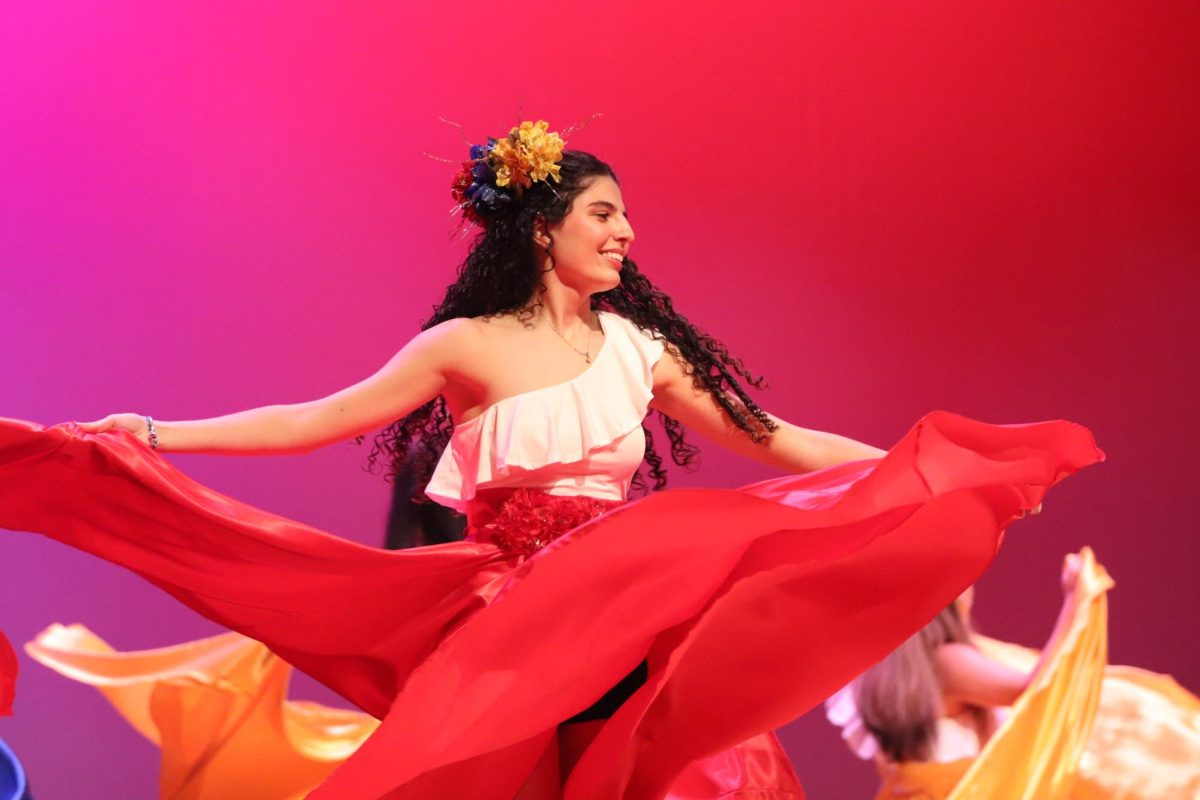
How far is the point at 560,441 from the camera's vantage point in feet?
9.04

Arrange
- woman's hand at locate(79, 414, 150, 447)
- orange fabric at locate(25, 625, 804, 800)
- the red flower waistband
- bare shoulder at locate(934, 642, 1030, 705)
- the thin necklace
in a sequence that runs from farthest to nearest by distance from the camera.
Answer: orange fabric at locate(25, 625, 804, 800), bare shoulder at locate(934, 642, 1030, 705), the thin necklace, the red flower waistband, woman's hand at locate(79, 414, 150, 447)

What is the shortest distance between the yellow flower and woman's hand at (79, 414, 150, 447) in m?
0.89

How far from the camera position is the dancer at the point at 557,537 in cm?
234

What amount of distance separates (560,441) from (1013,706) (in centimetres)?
114

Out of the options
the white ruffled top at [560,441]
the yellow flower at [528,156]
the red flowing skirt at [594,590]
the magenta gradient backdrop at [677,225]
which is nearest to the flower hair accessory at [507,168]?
the yellow flower at [528,156]

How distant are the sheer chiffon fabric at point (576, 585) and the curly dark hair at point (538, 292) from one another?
11.7 inches

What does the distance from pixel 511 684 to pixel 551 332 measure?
877 mm

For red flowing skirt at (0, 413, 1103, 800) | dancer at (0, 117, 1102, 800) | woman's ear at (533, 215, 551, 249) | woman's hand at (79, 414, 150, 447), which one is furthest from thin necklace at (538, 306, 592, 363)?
Answer: woman's hand at (79, 414, 150, 447)

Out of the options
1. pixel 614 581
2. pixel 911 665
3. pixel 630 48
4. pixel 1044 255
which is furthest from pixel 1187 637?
pixel 614 581

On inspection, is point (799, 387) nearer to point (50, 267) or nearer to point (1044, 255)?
point (1044, 255)

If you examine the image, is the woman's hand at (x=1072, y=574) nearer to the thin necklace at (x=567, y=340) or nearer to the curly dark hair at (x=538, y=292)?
the curly dark hair at (x=538, y=292)

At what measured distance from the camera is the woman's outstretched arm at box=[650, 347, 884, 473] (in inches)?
120

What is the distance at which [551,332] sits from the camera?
2.96 metres

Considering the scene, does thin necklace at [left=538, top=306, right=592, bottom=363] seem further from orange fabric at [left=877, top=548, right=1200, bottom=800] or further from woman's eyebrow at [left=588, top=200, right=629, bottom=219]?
orange fabric at [left=877, top=548, right=1200, bottom=800]
